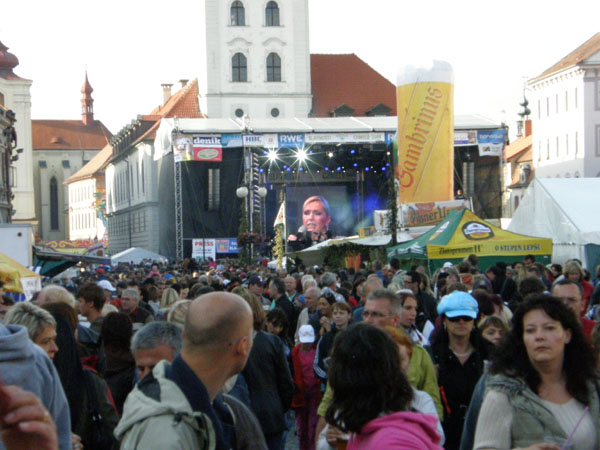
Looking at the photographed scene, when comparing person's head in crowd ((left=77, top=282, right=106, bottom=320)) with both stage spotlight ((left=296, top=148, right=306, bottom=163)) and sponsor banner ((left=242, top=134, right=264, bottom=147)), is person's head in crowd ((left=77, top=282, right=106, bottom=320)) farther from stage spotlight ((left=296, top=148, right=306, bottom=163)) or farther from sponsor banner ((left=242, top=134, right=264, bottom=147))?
stage spotlight ((left=296, top=148, right=306, bottom=163))

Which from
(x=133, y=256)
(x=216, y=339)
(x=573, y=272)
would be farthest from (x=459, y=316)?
(x=133, y=256)

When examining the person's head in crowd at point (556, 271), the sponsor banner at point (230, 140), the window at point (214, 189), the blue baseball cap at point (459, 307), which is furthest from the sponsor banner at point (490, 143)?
the blue baseball cap at point (459, 307)

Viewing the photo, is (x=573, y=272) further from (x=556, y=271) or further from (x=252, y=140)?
(x=252, y=140)

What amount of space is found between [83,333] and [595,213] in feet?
54.2

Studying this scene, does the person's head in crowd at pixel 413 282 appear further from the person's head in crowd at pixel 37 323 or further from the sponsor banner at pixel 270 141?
the sponsor banner at pixel 270 141

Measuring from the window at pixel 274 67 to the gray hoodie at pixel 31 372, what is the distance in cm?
6332

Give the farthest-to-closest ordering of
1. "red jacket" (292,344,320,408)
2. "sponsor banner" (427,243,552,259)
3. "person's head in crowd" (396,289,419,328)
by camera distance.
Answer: "sponsor banner" (427,243,552,259)
"red jacket" (292,344,320,408)
"person's head in crowd" (396,289,419,328)

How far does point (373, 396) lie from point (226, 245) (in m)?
44.7

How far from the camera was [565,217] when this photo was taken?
70.7 feet

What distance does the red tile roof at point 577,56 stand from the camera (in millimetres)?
67750

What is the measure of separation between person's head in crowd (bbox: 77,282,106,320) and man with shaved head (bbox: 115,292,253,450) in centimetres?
533

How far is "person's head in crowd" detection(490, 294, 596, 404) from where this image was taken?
3768 mm

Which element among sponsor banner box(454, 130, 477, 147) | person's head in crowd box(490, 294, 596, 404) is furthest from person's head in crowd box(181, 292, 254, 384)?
sponsor banner box(454, 130, 477, 147)

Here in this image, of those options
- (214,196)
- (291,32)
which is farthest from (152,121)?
(214,196)
